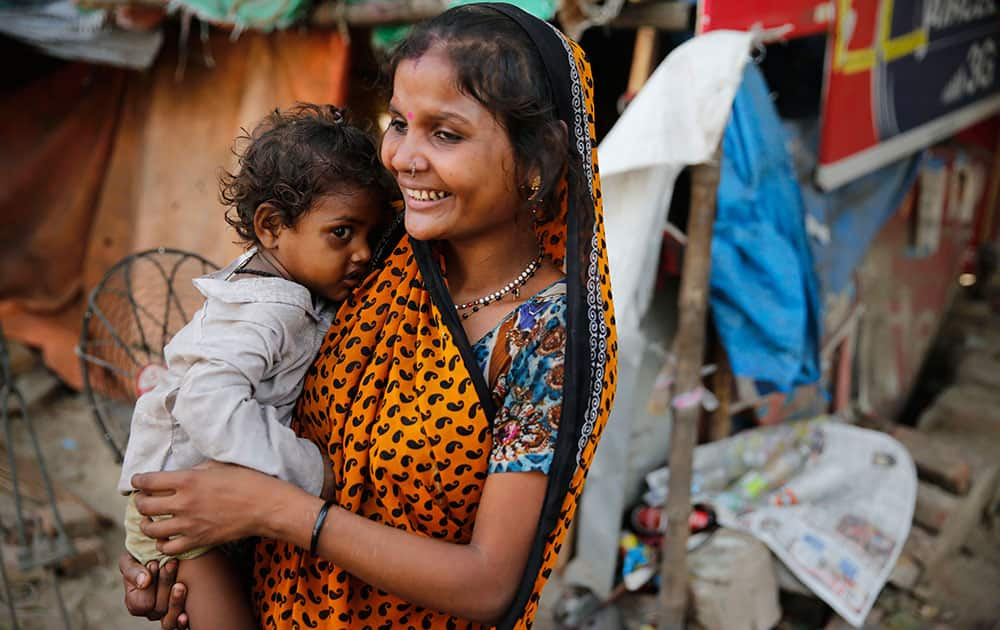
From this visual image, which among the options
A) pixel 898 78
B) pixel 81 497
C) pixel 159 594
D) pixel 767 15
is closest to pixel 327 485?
pixel 159 594

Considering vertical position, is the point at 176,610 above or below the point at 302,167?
below

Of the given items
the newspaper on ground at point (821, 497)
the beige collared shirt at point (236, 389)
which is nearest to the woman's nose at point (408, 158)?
the beige collared shirt at point (236, 389)

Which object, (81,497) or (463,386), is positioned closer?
(463,386)

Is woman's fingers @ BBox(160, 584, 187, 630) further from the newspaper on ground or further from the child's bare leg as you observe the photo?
the newspaper on ground

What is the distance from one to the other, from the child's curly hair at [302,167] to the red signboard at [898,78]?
2538mm

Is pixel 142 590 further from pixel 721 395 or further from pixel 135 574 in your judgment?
pixel 721 395

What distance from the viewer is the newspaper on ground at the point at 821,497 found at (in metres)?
3.77

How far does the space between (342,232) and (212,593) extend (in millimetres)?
687

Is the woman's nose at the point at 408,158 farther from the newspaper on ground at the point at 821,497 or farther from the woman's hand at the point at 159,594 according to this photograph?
the newspaper on ground at the point at 821,497

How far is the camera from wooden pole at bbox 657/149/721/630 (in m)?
2.90

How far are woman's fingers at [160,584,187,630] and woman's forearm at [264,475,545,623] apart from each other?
0.28 m

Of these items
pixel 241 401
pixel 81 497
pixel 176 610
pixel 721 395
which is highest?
pixel 241 401

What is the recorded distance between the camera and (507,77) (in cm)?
113

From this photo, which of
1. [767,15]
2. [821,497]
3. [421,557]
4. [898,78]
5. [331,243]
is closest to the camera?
[421,557]
